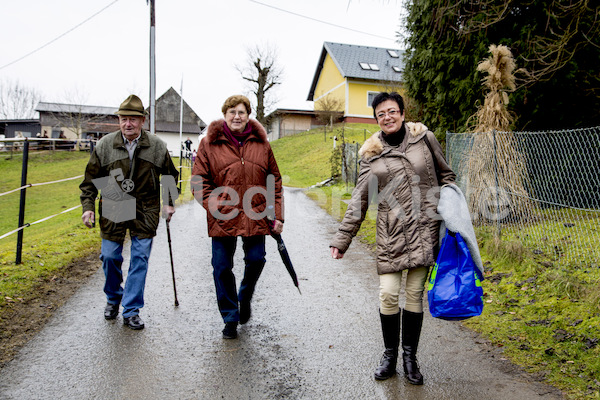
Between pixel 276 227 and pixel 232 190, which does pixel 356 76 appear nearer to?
pixel 276 227

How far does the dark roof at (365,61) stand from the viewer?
42.0m

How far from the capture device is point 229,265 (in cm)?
448

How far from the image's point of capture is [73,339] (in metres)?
4.39

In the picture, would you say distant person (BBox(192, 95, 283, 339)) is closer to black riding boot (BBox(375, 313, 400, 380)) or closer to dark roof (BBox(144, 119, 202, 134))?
black riding boot (BBox(375, 313, 400, 380))

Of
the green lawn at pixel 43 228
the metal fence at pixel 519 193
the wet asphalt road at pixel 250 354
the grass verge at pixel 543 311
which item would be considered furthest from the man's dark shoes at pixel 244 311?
the metal fence at pixel 519 193

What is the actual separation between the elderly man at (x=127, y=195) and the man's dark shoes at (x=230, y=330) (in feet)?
2.79

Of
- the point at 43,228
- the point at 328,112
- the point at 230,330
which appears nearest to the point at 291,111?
the point at 328,112

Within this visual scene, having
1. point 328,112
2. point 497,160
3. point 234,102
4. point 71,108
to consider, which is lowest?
point 497,160

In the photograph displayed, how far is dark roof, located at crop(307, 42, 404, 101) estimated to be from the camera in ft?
138

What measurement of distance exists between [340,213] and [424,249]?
9.19 metres

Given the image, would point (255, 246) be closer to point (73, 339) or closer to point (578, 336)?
point (73, 339)

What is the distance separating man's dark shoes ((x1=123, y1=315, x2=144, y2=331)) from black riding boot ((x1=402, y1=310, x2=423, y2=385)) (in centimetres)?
236

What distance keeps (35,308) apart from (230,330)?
2226 mm

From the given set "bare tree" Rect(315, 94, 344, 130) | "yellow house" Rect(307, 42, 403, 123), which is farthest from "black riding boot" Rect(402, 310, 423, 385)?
"yellow house" Rect(307, 42, 403, 123)
